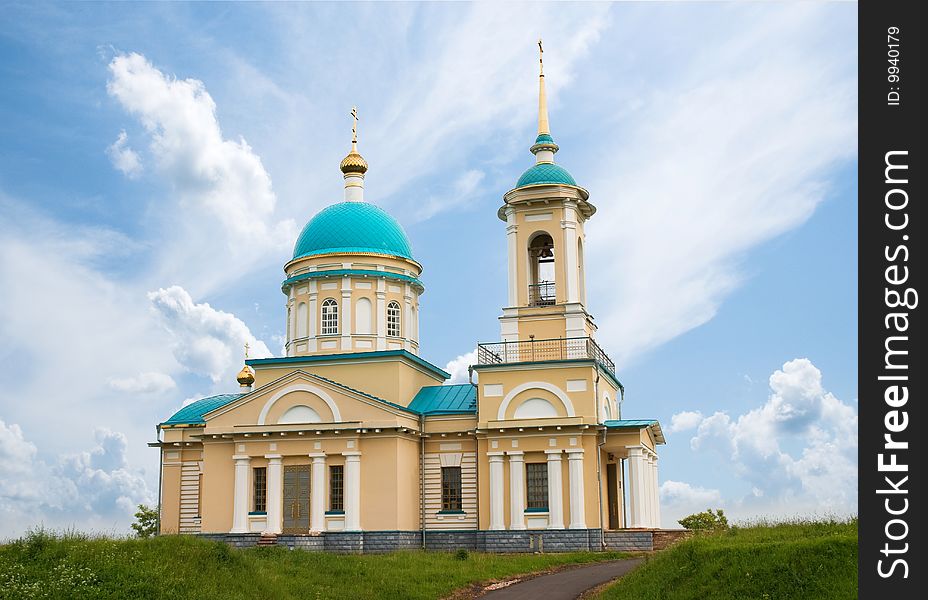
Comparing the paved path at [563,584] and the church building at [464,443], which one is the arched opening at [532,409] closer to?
the church building at [464,443]

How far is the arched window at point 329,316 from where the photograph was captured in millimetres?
37469

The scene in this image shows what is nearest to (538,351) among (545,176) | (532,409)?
(532,409)

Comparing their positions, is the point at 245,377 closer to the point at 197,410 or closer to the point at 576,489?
the point at 197,410

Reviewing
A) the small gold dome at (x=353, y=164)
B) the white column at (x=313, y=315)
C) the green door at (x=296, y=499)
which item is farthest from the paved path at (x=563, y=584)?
the small gold dome at (x=353, y=164)

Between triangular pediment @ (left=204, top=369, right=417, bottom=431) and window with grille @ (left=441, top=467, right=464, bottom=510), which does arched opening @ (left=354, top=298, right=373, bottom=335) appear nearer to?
triangular pediment @ (left=204, top=369, right=417, bottom=431)

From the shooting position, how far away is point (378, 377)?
1388 inches

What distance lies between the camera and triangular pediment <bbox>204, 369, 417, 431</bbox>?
32.7 metres

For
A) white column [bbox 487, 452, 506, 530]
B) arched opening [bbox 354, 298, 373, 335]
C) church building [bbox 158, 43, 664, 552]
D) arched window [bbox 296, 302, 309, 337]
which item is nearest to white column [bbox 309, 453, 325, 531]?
church building [bbox 158, 43, 664, 552]

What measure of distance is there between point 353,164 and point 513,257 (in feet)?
33.1

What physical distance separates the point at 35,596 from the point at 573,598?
10.4 meters

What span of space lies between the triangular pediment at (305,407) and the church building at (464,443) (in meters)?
0.05

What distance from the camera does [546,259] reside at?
35531 millimetres
